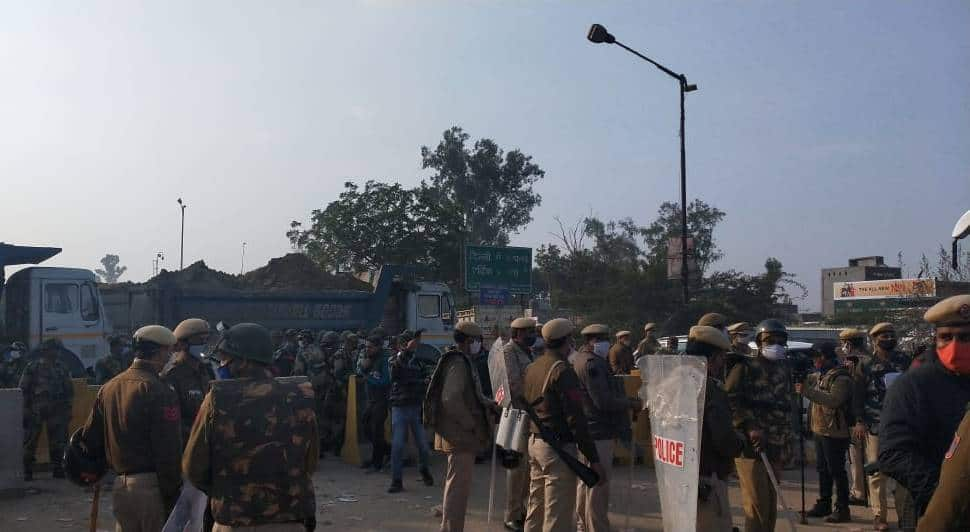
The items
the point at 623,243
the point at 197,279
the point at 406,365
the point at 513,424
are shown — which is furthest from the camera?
the point at 623,243

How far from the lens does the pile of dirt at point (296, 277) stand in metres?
21.9

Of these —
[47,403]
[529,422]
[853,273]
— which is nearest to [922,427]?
[529,422]

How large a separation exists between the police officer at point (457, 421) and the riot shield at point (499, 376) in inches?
4.8

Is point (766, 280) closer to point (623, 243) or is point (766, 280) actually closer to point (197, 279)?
point (197, 279)

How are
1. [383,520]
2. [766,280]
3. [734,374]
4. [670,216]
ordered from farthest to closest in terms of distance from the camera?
[670,216] < [766,280] < [383,520] < [734,374]

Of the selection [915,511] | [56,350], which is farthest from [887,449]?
[56,350]

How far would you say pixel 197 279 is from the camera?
1919cm

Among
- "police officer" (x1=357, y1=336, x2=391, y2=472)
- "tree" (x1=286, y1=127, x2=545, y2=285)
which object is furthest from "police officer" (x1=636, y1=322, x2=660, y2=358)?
"tree" (x1=286, y1=127, x2=545, y2=285)

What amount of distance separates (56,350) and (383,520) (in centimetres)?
525

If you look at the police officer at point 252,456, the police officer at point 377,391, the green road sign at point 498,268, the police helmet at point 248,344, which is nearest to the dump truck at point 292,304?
the green road sign at point 498,268

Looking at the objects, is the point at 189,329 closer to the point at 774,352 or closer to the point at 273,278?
the point at 774,352

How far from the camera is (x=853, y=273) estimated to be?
169ft

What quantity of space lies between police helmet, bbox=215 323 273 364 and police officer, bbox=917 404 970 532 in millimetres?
2866

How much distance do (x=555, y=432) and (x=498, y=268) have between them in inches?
706
